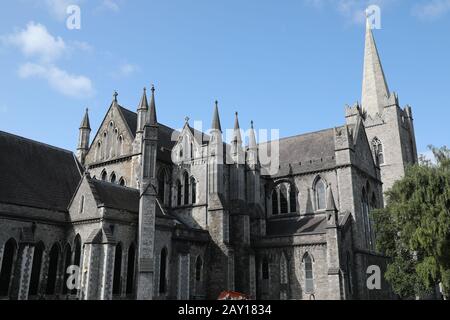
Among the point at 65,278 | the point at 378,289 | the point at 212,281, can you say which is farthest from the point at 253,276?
the point at 65,278

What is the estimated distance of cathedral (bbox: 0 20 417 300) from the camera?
26422 mm

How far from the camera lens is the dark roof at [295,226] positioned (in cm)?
3581

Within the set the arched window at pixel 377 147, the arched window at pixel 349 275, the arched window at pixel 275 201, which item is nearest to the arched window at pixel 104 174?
the arched window at pixel 275 201

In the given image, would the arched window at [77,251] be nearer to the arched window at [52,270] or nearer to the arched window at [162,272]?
the arched window at [52,270]

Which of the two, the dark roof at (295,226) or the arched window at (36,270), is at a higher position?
the dark roof at (295,226)

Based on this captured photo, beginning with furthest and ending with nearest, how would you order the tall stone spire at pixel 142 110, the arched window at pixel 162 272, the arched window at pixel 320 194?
the arched window at pixel 320 194 → the tall stone spire at pixel 142 110 → the arched window at pixel 162 272

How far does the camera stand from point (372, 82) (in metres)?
62.5

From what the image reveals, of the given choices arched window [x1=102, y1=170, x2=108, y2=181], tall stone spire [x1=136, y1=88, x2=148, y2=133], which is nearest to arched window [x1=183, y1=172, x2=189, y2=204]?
tall stone spire [x1=136, y1=88, x2=148, y2=133]

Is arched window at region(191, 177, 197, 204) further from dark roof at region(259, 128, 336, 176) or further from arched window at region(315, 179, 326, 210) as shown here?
arched window at region(315, 179, 326, 210)

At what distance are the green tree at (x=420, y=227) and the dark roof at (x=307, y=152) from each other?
319 inches

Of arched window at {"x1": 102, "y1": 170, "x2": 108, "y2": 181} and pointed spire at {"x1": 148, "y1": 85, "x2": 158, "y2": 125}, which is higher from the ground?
pointed spire at {"x1": 148, "y1": 85, "x2": 158, "y2": 125}

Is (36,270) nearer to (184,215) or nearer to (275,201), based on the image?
(184,215)

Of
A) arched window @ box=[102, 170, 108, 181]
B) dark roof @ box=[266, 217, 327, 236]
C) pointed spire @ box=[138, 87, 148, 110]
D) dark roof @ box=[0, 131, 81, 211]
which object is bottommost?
dark roof @ box=[266, 217, 327, 236]

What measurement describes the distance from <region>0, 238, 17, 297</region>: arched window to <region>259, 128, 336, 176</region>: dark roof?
24.5m
